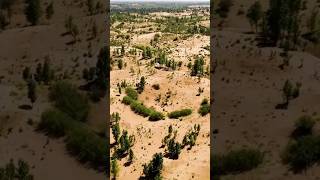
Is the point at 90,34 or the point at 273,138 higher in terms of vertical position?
the point at 90,34

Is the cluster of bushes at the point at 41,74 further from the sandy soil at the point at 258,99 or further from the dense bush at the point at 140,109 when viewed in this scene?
the sandy soil at the point at 258,99

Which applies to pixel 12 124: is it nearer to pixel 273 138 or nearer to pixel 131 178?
pixel 131 178

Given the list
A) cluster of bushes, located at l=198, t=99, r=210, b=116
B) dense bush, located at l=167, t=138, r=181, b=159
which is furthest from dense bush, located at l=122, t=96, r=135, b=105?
dense bush, located at l=167, t=138, r=181, b=159

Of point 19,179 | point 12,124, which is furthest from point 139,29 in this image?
point 19,179

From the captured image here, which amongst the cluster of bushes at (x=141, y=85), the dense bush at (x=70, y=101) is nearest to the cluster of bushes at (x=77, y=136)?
the dense bush at (x=70, y=101)

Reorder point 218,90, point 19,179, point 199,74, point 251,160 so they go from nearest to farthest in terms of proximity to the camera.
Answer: point 19,179 < point 251,160 < point 218,90 < point 199,74

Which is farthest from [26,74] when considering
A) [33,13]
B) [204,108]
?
[33,13]

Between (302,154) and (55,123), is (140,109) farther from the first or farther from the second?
(302,154)
